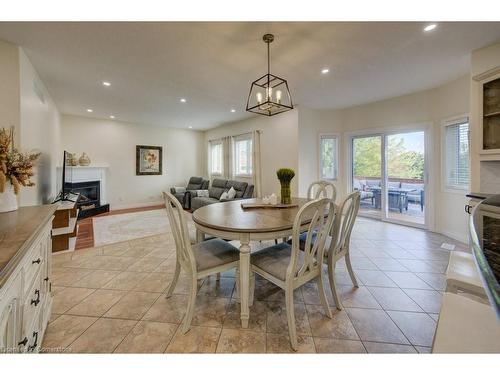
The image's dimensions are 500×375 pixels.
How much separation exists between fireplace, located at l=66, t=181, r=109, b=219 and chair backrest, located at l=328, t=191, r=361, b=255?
19.6 feet

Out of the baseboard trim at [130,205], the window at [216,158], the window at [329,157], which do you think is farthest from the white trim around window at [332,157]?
the baseboard trim at [130,205]

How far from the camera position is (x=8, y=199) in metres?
1.72

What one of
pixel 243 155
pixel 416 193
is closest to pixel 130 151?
pixel 243 155

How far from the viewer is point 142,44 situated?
2467mm

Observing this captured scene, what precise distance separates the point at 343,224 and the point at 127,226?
172 inches

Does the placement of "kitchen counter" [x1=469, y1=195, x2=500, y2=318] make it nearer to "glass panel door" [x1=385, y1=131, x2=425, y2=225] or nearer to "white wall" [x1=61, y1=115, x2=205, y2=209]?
"glass panel door" [x1=385, y1=131, x2=425, y2=225]

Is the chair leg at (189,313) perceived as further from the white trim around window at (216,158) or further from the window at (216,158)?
the window at (216,158)

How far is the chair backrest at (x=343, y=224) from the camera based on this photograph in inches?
74.7

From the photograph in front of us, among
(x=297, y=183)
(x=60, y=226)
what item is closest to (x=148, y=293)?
(x=60, y=226)

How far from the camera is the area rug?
3.86 m

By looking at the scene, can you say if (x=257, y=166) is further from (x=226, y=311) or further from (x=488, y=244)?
(x=488, y=244)

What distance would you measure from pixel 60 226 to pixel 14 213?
1968 mm

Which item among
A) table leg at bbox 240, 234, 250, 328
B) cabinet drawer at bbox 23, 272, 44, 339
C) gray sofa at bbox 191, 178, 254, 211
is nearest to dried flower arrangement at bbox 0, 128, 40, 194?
cabinet drawer at bbox 23, 272, 44, 339

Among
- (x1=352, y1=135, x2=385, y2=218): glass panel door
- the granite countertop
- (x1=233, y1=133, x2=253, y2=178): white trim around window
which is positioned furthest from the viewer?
(x1=233, y1=133, x2=253, y2=178): white trim around window
